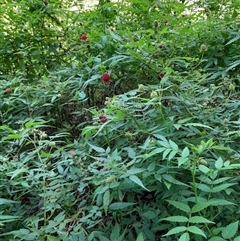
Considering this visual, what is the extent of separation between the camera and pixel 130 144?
1031mm

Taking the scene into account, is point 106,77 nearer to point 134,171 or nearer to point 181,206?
point 134,171

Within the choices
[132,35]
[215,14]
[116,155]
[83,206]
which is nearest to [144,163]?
[116,155]

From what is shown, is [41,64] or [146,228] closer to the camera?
[146,228]

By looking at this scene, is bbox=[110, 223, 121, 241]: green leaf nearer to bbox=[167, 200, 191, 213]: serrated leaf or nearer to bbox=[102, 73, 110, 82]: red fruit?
bbox=[167, 200, 191, 213]: serrated leaf

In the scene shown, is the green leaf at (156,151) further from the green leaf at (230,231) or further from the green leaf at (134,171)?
the green leaf at (230,231)

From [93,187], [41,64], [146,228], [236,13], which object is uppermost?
[41,64]

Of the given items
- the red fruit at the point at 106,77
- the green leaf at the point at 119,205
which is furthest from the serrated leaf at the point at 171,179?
the red fruit at the point at 106,77

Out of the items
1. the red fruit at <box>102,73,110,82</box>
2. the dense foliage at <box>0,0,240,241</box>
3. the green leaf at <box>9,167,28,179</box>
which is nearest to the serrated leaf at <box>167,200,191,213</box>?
the dense foliage at <box>0,0,240,241</box>

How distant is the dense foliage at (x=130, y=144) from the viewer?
85 centimetres

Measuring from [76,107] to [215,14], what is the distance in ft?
3.04

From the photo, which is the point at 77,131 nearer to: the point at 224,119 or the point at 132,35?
the point at 132,35

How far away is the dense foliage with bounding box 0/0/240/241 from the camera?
85cm

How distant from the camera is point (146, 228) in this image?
0.89 metres

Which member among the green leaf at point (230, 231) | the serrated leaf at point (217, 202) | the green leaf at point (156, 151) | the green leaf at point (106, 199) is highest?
the green leaf at point (156, 151)
